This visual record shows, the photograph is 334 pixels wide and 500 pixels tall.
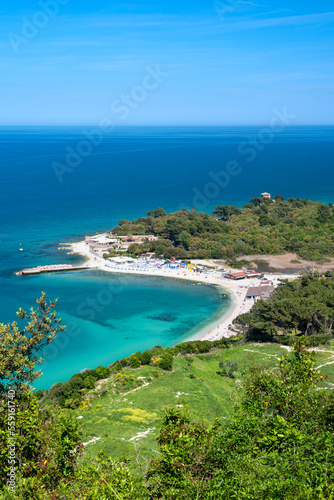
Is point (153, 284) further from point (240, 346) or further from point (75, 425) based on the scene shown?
point (75, 425)

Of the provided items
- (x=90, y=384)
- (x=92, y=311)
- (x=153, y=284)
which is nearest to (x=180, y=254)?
(x=153, y=284)

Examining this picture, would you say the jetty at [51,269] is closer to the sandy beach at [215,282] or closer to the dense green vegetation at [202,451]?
the sandy beach at [215,282]

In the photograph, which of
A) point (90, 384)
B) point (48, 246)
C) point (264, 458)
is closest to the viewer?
point (264, 458)

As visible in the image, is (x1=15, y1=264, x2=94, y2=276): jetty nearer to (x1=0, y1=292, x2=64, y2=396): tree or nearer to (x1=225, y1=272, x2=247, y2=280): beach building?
(x1=225, y1=272, x2=247, y2=280): beach building

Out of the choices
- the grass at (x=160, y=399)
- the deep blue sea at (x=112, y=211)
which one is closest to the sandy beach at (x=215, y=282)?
the deep blue sea at (x=112, y=211)

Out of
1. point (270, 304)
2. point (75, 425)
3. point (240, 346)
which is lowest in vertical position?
point (240, 346)

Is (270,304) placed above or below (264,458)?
below

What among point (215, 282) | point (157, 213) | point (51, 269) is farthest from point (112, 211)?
point (215, 282)

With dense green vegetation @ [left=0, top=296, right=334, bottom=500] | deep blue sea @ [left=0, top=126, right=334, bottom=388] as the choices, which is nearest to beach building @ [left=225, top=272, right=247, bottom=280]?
deep blue sea @ [left=0, top=126, right=334, bottom=388]
